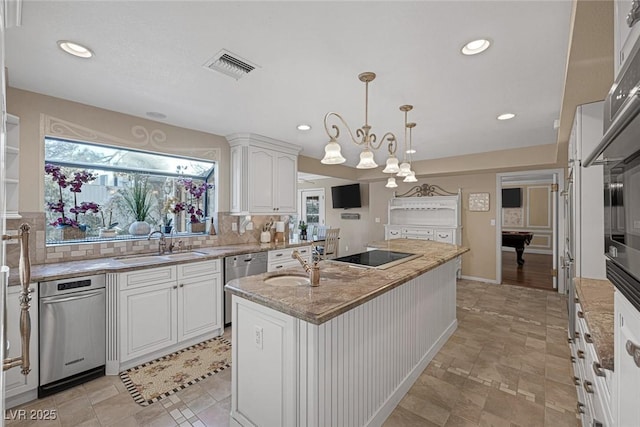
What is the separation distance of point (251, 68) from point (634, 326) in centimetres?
232

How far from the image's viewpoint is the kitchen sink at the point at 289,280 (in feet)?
6.26

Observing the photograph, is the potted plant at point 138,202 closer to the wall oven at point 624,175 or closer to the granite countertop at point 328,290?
the granite countertop at point 328,290

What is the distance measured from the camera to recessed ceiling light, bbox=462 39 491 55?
1.74 m

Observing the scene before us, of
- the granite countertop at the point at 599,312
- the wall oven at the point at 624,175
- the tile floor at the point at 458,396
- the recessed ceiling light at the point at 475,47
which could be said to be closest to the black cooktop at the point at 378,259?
the tile floor at the point at 458,396

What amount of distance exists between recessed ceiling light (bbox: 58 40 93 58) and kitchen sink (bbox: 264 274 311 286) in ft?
6.35

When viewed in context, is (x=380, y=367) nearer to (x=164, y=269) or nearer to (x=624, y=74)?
(x=624, y=74)

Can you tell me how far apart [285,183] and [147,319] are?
8.23 feet

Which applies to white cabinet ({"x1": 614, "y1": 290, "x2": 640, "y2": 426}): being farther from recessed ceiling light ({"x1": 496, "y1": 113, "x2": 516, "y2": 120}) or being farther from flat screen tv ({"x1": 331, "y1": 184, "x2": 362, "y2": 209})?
flat screen tv ({"x1": 331, "y1": 184, "x2": 362, "y2": 209})

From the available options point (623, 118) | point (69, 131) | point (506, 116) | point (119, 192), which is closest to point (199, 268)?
point (119, 192)

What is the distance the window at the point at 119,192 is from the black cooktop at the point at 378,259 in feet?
7.40

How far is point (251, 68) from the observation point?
6.80ft

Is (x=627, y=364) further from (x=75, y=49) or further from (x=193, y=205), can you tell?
(x=193, y=205)

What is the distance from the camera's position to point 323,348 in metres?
1.42

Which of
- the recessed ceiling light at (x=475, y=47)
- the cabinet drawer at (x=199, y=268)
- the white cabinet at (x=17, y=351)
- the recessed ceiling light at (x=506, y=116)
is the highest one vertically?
the recessed ceiling light at (x=475, y=47)
